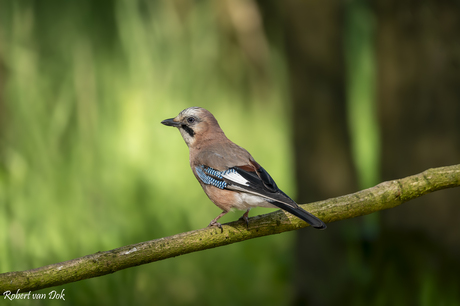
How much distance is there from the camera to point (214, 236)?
9.32 ft

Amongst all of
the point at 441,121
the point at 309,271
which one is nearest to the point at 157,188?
the point at 309,271

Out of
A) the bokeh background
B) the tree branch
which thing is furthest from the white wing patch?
the bokeh background

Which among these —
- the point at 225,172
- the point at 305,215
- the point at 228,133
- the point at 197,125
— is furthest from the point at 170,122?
the point at 228,133

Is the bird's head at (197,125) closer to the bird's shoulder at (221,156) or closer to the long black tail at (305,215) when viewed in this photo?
the bird's shoulder at (221,156)

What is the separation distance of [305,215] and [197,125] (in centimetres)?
129

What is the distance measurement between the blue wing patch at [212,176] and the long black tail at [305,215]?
481mm

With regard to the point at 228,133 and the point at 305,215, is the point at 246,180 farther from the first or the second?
the point at 228,133

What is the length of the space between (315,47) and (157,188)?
3.13 m

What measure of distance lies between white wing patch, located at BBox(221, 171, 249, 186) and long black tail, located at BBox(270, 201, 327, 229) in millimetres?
292

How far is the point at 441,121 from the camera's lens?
4754 millimetres

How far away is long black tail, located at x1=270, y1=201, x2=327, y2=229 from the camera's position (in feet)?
8.43

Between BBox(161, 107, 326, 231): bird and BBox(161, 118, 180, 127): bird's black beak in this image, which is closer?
BBox(161, 107, 326, 231): bird

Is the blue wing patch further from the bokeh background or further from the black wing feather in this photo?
the bokeh background

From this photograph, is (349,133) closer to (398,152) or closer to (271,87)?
(398,152)
